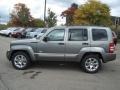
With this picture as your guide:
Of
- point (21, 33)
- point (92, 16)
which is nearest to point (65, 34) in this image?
point (21, 33)

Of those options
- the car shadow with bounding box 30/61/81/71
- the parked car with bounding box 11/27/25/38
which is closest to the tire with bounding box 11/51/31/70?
the car shadow with bounding box 30/61/81/71

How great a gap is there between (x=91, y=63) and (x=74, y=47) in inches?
35.6

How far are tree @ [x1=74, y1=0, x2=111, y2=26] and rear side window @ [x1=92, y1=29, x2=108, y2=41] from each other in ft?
122

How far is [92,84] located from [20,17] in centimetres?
6645

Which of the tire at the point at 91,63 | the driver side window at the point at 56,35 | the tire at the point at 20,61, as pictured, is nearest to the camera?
the tire at the point at 91,63

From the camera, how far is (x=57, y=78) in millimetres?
9773

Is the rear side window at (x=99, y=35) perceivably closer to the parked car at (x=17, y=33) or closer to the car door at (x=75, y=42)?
the car door at (x=75, y=42)

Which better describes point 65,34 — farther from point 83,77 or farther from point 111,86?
point 111,86

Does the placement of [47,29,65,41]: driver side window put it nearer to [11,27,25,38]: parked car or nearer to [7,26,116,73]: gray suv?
[7,26,116,73]: gray suv

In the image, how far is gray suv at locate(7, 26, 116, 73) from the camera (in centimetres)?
1093

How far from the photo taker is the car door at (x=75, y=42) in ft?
35.9

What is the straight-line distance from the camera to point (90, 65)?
11.1m

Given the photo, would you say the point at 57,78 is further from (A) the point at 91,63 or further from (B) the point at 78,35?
(B) the point at 78,35

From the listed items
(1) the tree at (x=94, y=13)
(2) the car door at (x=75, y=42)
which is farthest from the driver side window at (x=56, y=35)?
(1) the tree at (x=94, y=13)
